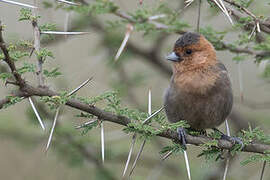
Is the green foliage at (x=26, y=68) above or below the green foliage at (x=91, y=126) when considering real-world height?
above

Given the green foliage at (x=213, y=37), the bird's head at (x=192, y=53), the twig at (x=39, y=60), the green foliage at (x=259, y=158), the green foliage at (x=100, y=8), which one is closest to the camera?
the twig at (x=39, y=60)

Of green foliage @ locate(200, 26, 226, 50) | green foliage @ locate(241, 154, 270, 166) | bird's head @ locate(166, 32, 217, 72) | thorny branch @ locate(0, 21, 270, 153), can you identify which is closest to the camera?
thorny branch @ locate(0, 21, 270, 153)

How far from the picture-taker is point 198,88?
5273 mm

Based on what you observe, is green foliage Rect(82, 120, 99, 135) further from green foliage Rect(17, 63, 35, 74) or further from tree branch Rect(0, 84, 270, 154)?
green foliage Rect(17, 63, 35, 74)

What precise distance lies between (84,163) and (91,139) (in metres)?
0.31

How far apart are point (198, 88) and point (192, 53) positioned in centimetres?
59

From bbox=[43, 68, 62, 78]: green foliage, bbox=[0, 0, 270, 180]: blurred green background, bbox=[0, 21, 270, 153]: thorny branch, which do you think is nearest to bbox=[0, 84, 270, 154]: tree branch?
bbox=[0, 21, 270, 153]: thorny branch

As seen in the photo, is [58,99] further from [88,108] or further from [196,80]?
[196,80]

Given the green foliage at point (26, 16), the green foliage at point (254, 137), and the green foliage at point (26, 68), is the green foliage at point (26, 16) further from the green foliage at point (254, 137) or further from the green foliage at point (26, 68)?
the green foliage at point (254, 137)

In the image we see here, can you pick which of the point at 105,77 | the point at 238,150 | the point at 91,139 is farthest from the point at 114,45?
the point at 238,150

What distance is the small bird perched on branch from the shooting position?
5.29 meters

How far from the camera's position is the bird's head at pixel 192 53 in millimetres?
5621

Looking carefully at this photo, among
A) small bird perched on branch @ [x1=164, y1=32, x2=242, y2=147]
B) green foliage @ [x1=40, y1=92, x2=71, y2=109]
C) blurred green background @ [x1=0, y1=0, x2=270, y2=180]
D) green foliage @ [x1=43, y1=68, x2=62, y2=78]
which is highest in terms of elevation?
green foliage @ [x1=43, y1=68, x2=62, y2=78]

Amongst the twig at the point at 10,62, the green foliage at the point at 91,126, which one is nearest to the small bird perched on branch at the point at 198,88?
the green foliage at the point at 91,126
